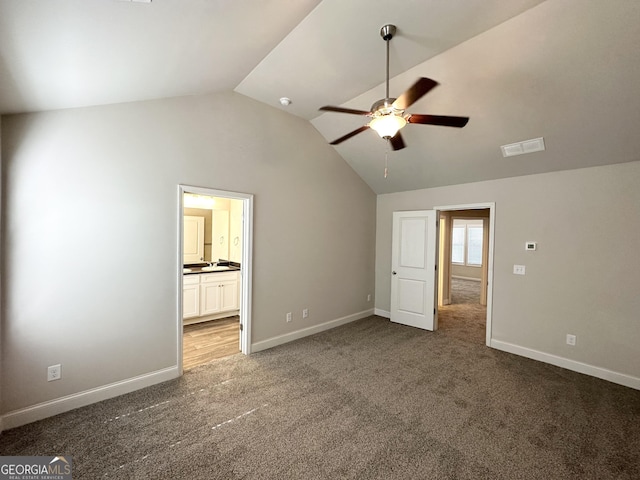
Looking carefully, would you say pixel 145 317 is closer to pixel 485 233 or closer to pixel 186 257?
pixel 186 257

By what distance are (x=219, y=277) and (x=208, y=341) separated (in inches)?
45.8

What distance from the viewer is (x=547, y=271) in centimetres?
344

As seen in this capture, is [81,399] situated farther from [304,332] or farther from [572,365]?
[572,365]

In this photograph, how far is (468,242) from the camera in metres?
9.90

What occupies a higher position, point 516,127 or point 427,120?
point 516,127

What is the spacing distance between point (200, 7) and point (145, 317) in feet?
8.69

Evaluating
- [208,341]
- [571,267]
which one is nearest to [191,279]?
[208,341]

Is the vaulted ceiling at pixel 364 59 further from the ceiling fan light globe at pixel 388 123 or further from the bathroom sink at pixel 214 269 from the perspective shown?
the bathroom sink at pixel 214 269

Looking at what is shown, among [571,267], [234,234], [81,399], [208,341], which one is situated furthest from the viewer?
[234,234]

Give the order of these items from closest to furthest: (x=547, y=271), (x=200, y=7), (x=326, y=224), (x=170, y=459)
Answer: (x=200, y=7), (x=170, y=459), (x=547, y=271), (x=326, y=224)

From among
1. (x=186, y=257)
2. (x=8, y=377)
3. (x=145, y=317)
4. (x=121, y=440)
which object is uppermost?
(x=186, y=257)

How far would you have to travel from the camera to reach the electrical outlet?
2.26 m

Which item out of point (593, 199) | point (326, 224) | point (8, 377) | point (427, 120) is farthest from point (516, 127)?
point (8, 377)

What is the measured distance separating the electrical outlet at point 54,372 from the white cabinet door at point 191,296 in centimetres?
207
